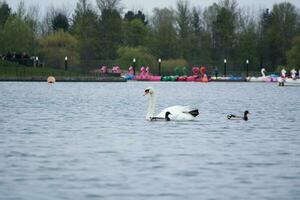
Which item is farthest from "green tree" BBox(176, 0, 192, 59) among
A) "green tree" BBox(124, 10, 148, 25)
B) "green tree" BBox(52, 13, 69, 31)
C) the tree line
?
"green tree" BBox(124, 10, 148, 25)

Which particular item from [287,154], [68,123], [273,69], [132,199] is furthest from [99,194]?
[273,69]

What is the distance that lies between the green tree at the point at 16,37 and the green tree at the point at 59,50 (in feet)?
16.0

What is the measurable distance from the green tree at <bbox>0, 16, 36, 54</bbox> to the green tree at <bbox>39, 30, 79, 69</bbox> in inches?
192

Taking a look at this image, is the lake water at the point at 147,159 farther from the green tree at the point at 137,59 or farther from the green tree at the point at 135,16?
the green tree at the point at 135,16

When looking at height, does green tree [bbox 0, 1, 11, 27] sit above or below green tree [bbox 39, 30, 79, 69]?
above

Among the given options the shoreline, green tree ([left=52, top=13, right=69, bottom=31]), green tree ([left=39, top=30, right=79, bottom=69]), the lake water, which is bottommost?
the shoreline

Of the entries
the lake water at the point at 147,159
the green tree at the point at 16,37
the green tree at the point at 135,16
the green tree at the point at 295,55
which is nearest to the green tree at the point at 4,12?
the green tree at the point at 16,37

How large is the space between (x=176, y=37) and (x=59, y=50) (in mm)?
22049

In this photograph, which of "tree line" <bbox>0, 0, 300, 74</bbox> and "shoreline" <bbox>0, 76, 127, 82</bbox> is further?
"tree line" <bbox>0, 0, 300, 74</bbox>

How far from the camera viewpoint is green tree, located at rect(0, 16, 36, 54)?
418 feet

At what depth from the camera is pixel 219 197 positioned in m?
17.4

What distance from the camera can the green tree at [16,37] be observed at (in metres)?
127

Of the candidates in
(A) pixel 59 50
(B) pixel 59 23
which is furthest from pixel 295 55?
(B) pixel 59 23

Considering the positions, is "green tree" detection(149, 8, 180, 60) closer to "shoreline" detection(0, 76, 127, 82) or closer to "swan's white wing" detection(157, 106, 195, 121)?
"shoreline" detection(0, 76, 127, 82)
